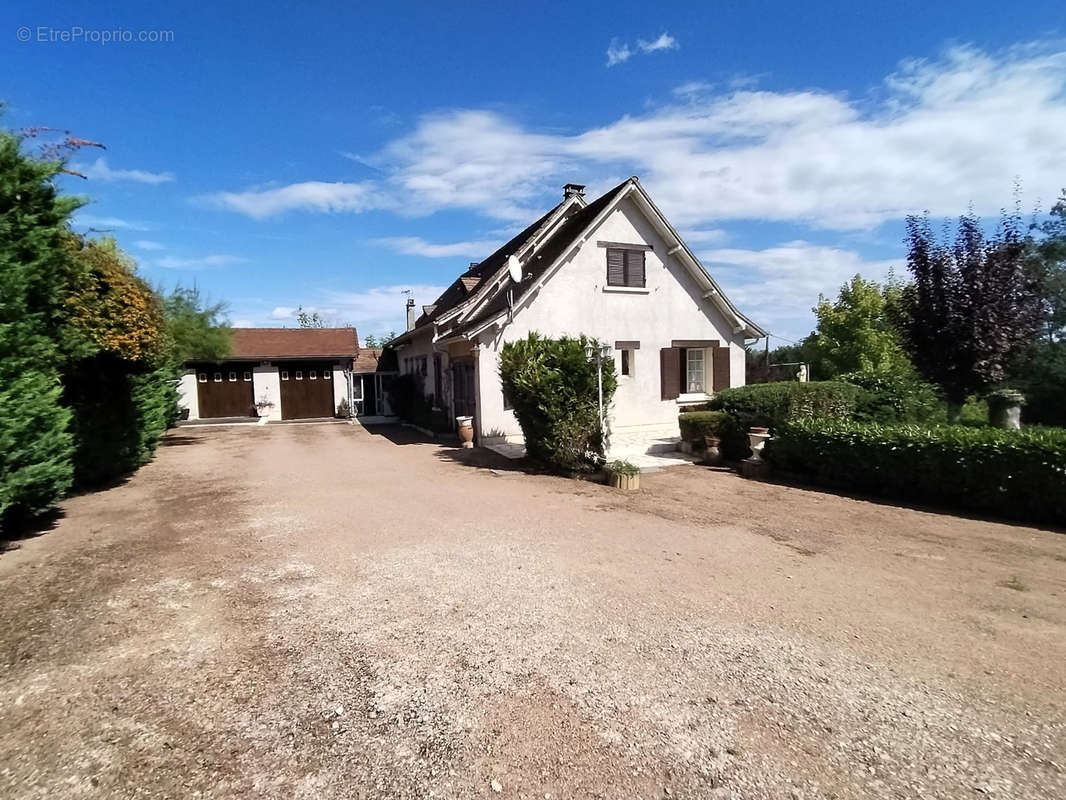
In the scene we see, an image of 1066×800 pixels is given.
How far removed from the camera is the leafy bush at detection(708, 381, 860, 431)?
482 inches

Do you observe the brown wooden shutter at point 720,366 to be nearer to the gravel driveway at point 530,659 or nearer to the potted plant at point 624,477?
the potted plant at point 624,477

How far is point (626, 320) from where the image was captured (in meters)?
16.4

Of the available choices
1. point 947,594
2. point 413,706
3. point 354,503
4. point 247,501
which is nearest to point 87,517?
point 247,501

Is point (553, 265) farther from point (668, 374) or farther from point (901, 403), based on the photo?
point (901, 403)

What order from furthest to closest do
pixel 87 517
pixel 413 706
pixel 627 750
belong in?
1. pixel 87 517
2. pixel 413 706
3. pixel 627 750

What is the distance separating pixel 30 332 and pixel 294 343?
22.2 meters

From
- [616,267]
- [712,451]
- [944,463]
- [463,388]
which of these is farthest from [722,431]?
[463,388]

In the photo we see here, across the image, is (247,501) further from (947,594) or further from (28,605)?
(947,594)

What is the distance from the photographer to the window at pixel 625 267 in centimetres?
1616

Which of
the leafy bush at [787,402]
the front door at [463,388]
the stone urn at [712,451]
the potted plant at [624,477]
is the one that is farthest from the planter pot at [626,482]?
the front door at [463,388]

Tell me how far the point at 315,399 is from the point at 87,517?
63.5 feet

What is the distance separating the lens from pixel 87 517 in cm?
804

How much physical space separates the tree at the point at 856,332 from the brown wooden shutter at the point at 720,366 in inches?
477

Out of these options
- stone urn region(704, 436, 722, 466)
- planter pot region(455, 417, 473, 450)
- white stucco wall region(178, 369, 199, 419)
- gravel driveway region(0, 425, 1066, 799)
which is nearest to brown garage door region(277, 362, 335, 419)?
white stucco wall region(178, 369, 199, 419)
